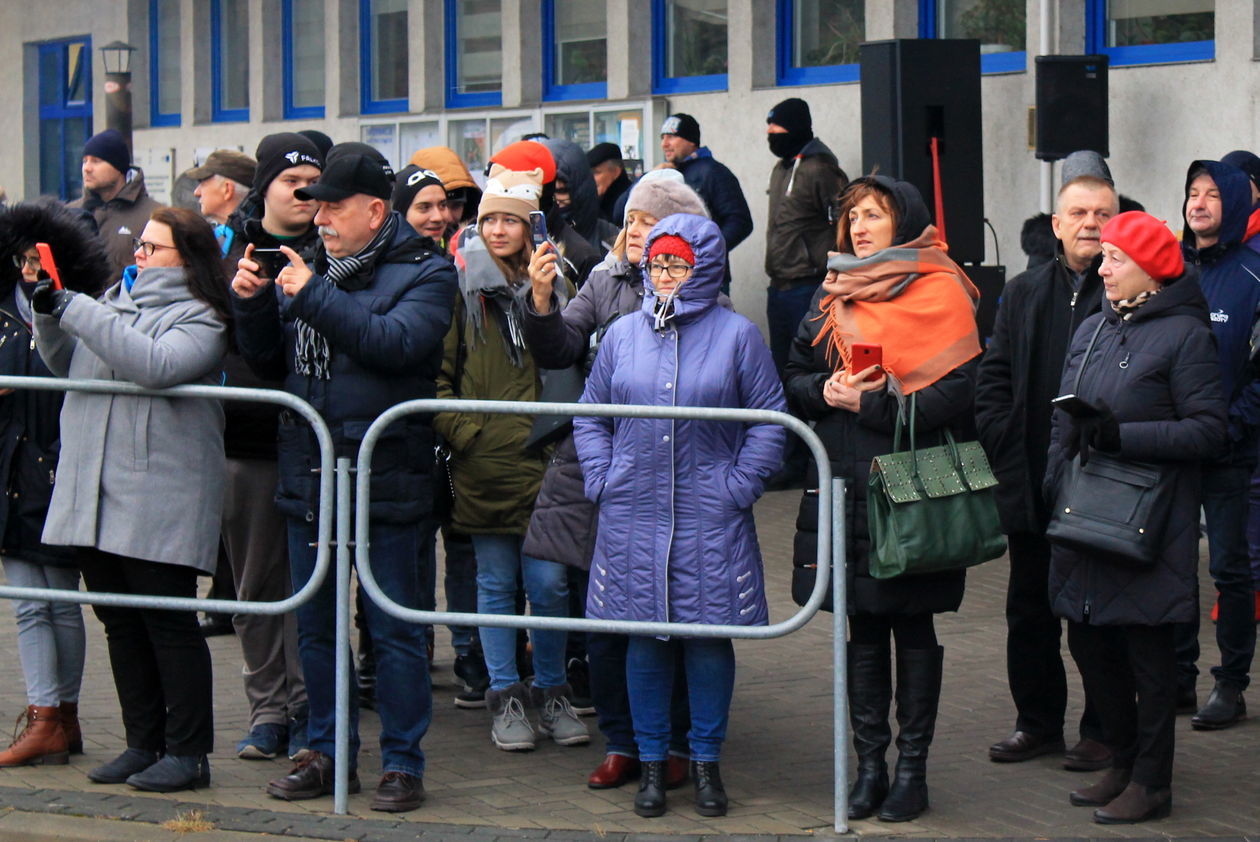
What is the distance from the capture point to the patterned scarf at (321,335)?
19.2 ft

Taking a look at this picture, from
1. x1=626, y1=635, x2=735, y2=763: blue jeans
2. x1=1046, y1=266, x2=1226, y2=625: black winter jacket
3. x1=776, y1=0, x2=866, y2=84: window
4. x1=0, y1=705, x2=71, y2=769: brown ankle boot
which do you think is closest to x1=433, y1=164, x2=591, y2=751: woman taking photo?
x1=626, y1=635, x2=735, y2=763: blue jeans

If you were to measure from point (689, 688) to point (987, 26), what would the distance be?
8148mm

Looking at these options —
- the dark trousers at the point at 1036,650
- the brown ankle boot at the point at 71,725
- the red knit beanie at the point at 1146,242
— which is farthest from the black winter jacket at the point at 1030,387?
the brown ankle boot at the point at 71,725

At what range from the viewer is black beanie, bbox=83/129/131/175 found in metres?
10.1

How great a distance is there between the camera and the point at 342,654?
5.93m

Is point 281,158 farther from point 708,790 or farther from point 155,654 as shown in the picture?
point 708,790

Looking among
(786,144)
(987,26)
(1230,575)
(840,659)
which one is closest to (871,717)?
(840,659)

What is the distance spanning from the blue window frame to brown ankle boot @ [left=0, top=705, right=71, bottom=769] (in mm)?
14608

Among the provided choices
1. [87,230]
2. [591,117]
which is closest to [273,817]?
[87,230]

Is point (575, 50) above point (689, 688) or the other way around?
above

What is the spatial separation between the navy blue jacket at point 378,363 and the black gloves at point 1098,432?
1879 millimetres

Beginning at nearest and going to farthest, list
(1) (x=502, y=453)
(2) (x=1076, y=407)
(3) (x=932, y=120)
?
(2) (x=1076, y=407) < (1) (x=502, y=453) < (3) (x=932, y=120)

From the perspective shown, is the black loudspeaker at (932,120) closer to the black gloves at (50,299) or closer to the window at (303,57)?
the black gloves at (50,299)

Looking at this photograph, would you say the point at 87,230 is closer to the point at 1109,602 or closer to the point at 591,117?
the point at 1109,602
